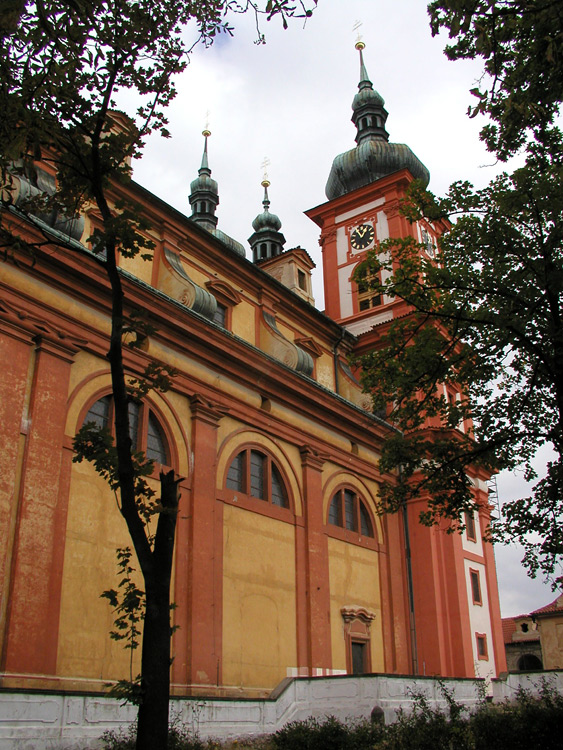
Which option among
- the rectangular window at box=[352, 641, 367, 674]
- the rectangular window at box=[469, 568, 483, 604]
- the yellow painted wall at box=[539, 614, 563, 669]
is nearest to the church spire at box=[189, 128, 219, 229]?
the rectangular window at box=[469, 568, 483, 604]

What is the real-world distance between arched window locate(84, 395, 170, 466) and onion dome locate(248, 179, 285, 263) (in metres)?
24.7

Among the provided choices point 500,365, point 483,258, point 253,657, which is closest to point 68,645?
point 253,657

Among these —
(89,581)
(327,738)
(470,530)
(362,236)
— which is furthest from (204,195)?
(327,738)

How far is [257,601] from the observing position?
1783 cm

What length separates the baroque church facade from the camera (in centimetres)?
1341

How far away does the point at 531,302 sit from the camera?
40.8 ft

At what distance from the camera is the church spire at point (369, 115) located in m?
37.8

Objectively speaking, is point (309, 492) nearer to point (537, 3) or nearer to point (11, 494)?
point (11, 494)

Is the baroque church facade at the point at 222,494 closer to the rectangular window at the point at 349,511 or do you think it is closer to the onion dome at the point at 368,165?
the rectangular window at the point at 349,511

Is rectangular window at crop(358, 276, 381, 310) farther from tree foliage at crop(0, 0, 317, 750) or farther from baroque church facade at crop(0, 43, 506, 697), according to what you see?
tree foliage at crop(0, 0, 317, 750)

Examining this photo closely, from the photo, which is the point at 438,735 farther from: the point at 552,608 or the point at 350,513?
the point at 552,608

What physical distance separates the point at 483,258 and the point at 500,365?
75.5 inches

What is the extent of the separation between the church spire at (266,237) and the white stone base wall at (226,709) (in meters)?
27.1

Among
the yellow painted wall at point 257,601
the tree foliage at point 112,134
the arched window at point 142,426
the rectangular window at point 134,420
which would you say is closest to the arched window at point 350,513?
the yellow painted wall at point 257,601
